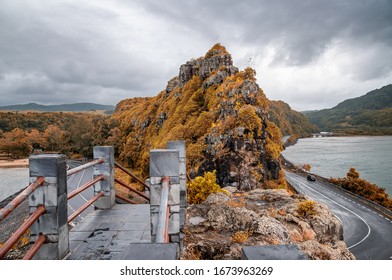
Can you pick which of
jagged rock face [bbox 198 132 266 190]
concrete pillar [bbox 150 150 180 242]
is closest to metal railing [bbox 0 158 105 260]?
concrete pillar [bbox 150 150 180 242]

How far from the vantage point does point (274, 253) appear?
2.51 metres

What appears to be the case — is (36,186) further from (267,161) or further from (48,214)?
(267,161)

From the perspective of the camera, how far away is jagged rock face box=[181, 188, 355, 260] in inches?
191

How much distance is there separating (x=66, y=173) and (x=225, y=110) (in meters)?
28.3

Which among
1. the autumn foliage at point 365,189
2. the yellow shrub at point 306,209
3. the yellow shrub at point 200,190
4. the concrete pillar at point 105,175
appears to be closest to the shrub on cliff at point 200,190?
the yellow shrub at point 200,190

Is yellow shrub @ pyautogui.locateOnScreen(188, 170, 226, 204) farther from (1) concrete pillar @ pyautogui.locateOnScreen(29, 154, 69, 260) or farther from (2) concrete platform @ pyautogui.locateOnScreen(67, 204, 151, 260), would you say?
(1) concrete pillar @ pyautogui.locateOnScreen(29, 154, 69, 260)

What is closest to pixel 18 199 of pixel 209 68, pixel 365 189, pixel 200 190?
pixel 200 190

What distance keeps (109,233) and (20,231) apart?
8.03 feet

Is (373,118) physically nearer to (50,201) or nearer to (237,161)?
(237,161)

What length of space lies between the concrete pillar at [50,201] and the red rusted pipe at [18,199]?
14 centimetres
